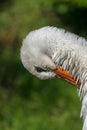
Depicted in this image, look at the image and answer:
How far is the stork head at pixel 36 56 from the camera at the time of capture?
5.36m

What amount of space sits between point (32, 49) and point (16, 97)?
3207 millimetres

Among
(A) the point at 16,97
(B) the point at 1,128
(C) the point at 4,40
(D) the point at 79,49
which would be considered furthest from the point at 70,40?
(C) the point at 4,40

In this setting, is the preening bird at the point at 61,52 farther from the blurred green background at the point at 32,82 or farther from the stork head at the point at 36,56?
the blurred green background at the point at 32,82

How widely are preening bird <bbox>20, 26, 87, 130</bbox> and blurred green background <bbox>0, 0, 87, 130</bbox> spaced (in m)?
2.52

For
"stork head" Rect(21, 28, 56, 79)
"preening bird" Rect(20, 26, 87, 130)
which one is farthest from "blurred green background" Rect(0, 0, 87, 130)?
"preening bird" Rect(20, 26, 87, 130)

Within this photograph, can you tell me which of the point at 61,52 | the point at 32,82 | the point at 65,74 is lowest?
the point at 32,82

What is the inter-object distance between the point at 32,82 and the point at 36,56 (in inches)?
131

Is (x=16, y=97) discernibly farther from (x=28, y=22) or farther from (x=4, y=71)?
(x=28, y=22)

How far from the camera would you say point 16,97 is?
8578 mm


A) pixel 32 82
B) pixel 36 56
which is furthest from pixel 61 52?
pixel 32 82

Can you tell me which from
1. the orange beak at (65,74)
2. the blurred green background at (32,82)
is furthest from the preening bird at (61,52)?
the blurred green background at (32,82)

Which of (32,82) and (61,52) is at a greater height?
(61,52)

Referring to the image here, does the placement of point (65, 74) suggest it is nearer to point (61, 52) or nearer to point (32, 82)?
point (61, 52)

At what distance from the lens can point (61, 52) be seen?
209 inches
